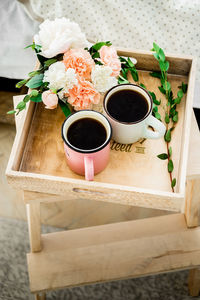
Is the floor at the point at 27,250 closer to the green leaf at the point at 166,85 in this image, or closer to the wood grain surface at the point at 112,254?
the wood grain surface at the point at 112,254

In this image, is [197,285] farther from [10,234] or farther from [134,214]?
[10,234]

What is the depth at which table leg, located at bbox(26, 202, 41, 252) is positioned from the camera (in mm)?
1107

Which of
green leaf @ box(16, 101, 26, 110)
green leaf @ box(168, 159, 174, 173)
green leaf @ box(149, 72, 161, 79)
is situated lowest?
green leaf @ box(168, 159, 174, 173)

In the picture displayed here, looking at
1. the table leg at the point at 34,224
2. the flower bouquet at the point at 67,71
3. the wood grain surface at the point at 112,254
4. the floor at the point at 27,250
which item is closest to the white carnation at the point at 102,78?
the flower bouquet at the point at 67,71

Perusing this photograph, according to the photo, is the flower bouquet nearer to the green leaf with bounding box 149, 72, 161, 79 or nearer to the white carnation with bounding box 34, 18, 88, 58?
the white carnation with bounding box 34, 18, 88, 58

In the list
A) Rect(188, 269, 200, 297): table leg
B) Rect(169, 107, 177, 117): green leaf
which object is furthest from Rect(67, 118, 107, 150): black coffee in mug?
Rect(188, 269, 200, 297): table leg

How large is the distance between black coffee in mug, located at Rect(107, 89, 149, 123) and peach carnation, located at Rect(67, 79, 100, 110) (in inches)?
1.8

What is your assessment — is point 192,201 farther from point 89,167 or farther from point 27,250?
point 27,250

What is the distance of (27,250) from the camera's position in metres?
1.47

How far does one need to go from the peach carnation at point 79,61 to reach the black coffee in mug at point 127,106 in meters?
0.09

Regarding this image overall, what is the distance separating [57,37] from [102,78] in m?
0.15

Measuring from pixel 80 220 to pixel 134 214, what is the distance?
0.73 ft

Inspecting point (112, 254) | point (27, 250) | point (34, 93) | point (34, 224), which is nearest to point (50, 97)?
point (34, 93)

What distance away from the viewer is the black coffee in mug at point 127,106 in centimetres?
94
